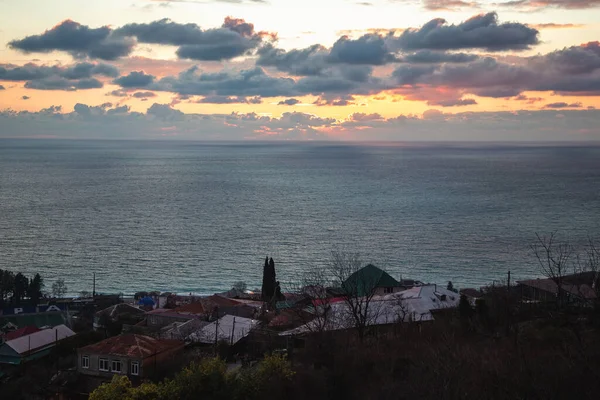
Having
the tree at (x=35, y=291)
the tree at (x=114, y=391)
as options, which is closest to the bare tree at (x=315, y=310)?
the tree at (x=114, y=391)

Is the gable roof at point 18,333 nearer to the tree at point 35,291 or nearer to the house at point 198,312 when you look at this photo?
the house at point 198,312

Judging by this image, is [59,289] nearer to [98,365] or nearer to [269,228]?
[98,365]

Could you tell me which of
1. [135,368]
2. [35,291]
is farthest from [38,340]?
[35,291]

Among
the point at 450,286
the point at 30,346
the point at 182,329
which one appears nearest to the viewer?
the point at 30,346

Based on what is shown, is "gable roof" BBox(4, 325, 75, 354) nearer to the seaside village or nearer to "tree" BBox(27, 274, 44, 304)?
the seaside village

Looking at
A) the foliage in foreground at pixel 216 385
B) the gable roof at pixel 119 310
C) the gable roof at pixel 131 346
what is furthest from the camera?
the gable roof at pixel 119 310

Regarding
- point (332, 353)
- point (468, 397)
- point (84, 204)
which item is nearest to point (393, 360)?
point (332, 353)

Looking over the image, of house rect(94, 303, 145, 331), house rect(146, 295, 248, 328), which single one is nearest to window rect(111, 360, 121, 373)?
house rect(146, 295, 248, 328)
